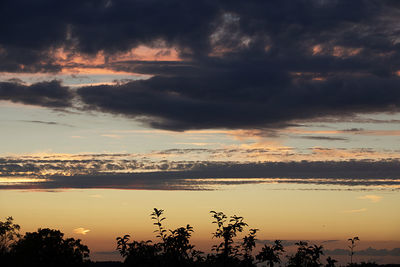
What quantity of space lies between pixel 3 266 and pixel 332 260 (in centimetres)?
5310

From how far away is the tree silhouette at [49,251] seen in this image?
8850 centimetres

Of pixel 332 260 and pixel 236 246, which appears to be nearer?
pixel 236 246

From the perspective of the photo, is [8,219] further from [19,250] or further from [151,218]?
[151,218]

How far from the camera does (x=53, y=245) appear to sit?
90.5 m

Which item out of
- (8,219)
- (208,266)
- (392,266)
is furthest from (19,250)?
(392,266)

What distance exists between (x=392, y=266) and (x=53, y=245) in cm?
11795

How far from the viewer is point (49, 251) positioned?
297ft

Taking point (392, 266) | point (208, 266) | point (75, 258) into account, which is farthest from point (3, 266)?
point (392, 266)

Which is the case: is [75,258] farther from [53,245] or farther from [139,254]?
[139,254]

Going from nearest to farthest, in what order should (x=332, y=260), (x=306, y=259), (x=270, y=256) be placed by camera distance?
1. (x=306, y=259)
2. (x=332, y=260)
3. (x=270, y=256)

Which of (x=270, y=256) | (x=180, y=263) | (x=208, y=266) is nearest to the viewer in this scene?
(x=180, y=263)

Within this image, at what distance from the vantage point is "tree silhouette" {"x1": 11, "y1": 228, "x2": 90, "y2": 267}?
8850cm

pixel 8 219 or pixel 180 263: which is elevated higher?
pixel 8 219

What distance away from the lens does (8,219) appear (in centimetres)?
11638
